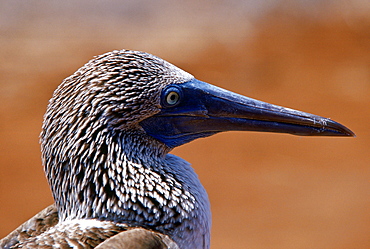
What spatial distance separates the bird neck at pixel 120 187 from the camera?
9.41ft

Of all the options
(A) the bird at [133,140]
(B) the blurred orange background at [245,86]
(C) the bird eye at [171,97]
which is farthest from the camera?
(B) the blurred orange background at [245,86]

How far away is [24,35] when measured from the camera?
15.8 metres

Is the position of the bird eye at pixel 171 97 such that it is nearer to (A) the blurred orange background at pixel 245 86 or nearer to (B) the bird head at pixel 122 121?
(B) the bird head at pixel 122 121

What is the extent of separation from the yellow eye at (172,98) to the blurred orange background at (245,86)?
4.41m

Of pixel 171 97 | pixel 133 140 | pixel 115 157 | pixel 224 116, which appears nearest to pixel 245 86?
pixel 224 116

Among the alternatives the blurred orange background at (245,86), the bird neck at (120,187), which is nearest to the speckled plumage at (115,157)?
the bird neck at (120,187)

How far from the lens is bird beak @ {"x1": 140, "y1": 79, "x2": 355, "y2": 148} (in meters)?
3.12

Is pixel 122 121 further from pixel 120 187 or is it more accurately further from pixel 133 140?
pixel 120 187

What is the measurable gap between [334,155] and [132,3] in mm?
10778

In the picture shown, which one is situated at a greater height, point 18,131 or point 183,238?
point 18,131

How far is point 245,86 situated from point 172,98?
9.78 meters

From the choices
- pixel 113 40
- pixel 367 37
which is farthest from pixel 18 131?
pixel 367 37

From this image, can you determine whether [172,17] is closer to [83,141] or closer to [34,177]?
[34,177]

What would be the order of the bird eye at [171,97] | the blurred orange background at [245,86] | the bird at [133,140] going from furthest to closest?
the blurred orange background at [245,86]
the bird eye at [171,97]
the bird at [133,140]
